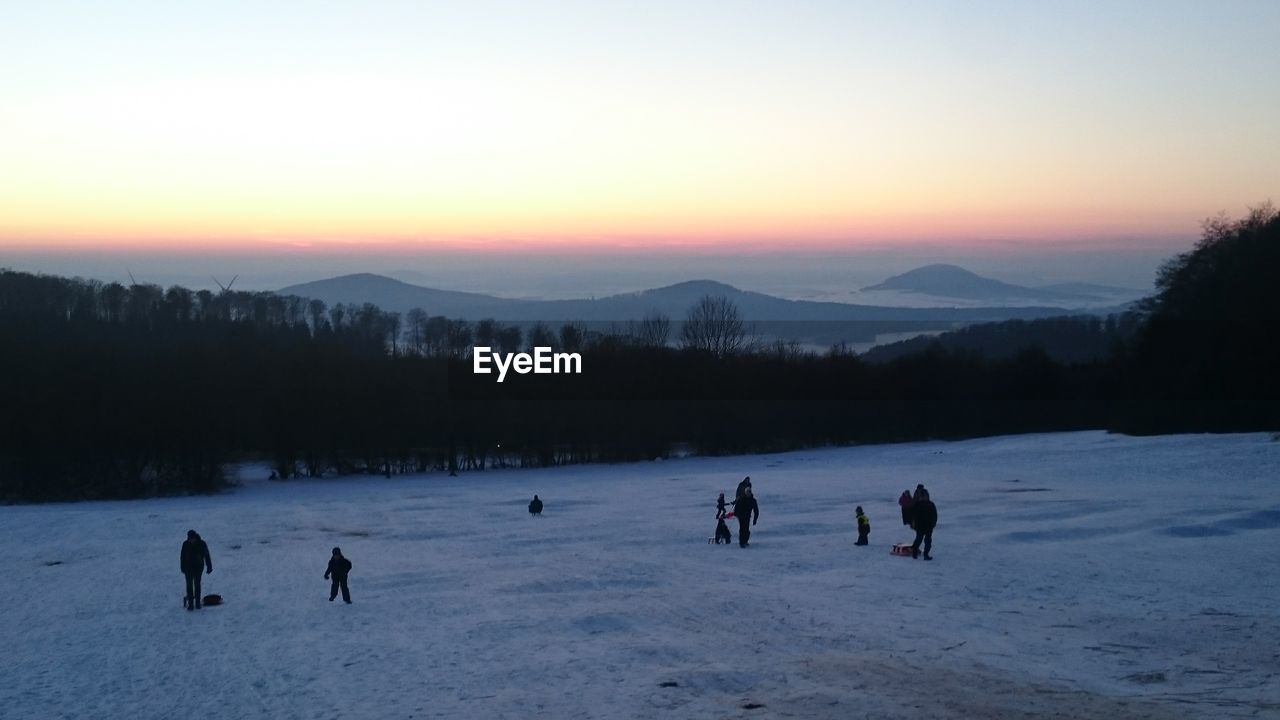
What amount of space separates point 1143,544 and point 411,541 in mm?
22141

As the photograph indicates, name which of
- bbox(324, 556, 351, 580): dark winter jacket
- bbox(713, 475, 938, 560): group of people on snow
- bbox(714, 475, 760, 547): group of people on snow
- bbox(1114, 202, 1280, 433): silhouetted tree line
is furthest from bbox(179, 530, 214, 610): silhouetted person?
bbox(1114, 202, 1280, 433): silhouetted tree line

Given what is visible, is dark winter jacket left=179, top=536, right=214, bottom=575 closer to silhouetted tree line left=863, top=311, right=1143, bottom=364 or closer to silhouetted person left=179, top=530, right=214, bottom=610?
silhouetted person left=179, top=530, right=214, bottom=610

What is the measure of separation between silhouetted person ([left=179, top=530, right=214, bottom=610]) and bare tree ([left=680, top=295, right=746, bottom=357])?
3815 inches

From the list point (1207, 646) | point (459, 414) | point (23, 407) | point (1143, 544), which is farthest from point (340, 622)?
point (459, 414)

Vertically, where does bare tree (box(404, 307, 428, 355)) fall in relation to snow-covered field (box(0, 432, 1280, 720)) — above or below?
above

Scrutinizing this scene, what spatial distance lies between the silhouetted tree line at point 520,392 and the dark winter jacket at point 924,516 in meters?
39.6

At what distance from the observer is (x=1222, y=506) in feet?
102

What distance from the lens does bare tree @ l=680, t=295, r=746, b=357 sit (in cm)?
12431

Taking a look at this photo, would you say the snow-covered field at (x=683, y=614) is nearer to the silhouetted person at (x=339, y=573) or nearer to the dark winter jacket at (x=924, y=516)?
the silhouetted person at (x=339, y=573)

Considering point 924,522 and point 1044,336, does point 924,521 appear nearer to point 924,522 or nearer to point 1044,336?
point 924,522

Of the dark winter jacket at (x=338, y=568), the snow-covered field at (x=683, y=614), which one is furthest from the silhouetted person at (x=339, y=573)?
the snow-covered field at (x=683, y=614)

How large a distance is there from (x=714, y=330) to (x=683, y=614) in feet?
361

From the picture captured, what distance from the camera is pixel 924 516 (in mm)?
24922

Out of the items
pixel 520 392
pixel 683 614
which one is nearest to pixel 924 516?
pixel 683 614
